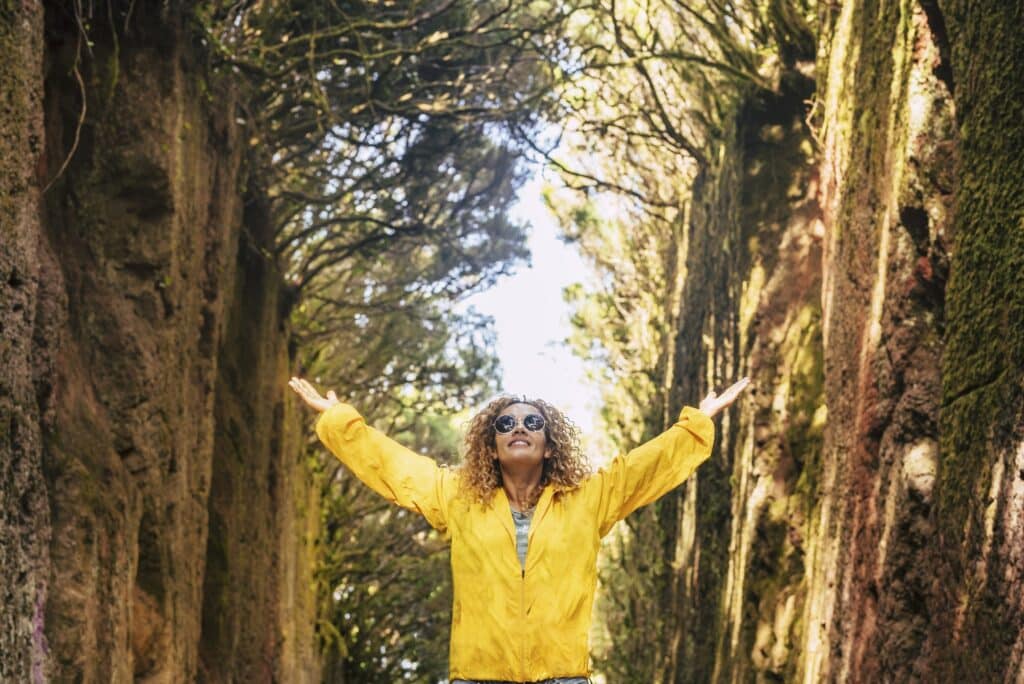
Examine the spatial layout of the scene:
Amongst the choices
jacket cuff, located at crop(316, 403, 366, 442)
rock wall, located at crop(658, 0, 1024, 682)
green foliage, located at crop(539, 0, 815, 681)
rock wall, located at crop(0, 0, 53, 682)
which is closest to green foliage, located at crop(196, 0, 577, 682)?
green foliage, located at crop(539, 0, 815, 681)

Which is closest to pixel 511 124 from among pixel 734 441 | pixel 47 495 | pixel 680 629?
pixel 734 441

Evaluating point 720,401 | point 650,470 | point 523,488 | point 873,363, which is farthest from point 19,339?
point 873,363

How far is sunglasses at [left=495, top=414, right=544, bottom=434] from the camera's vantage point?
17.8 ft

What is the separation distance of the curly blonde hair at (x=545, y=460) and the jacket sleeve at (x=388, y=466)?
11 centimetres

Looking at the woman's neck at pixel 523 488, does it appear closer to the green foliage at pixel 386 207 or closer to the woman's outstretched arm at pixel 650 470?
the woman's outstretched arm at pixel 650 470

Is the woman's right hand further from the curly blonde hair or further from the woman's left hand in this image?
the woman's left hand

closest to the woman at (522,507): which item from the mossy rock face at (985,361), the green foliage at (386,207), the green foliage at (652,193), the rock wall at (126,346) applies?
the mossy rock face at (985,361)

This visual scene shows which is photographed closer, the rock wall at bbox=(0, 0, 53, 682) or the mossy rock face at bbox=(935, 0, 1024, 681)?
the mossy rock face at bbox=(935, 0, 1024, 681)

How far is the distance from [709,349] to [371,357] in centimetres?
673

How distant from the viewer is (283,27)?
11.6 m

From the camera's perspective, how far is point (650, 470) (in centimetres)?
536

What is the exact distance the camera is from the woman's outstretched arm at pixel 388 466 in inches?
213

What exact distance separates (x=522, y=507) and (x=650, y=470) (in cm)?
48

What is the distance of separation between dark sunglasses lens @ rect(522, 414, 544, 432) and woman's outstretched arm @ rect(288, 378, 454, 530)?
34 centimetres
